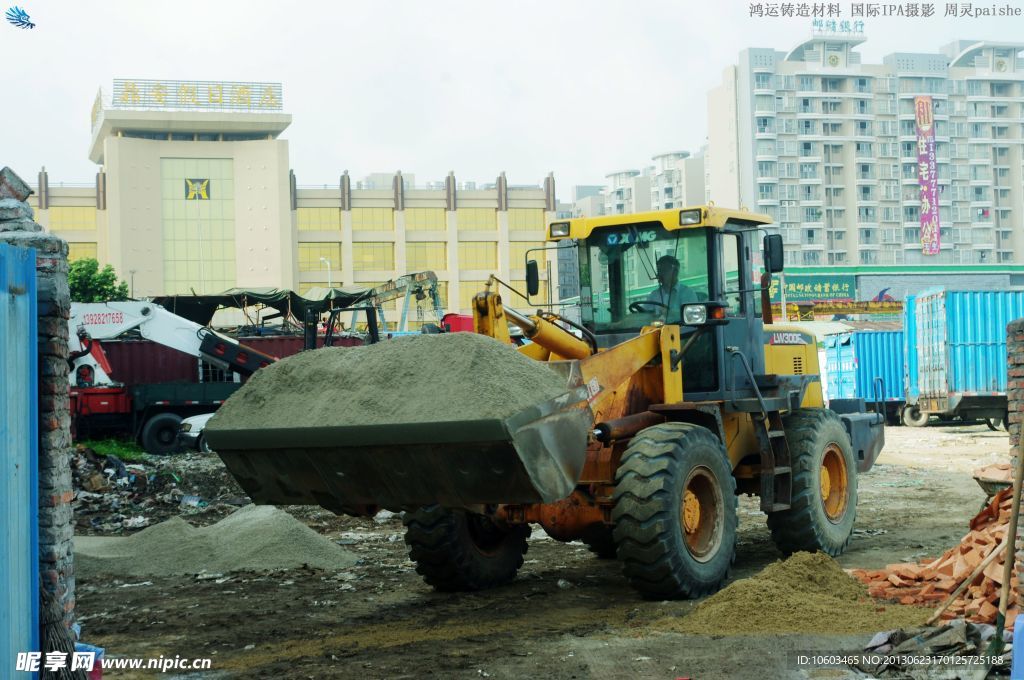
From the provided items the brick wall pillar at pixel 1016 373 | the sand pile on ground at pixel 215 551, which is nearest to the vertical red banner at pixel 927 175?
the sand pile on ground at pixel 215 551

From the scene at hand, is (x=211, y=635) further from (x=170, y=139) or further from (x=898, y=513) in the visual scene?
(x=170, y=139)

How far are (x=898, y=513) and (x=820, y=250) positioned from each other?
280ft

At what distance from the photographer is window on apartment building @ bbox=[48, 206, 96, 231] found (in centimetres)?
7612

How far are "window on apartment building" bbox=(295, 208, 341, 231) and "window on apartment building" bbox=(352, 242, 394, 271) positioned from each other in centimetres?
220

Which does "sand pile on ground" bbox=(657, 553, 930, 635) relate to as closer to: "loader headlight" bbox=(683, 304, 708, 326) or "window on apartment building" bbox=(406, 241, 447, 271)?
"loader headlight" bbox=(683, 304, 708, 326)

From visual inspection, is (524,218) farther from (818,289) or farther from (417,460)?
(417,460)

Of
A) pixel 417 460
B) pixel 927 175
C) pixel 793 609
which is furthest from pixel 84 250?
pixel 793 609

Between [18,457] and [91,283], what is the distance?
58495 millimetres

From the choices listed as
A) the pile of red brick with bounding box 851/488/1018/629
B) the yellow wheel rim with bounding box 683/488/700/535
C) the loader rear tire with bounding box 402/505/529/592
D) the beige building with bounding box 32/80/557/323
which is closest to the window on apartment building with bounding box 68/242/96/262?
the beige building with bounding box 32/80/557/323

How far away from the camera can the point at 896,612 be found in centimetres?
758

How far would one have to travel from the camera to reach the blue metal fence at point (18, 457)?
508 centimetres

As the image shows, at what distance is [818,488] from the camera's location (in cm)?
1026

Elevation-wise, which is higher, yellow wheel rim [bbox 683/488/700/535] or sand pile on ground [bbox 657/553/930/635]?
yellow wheel rim [bbox 683/488/700/535]

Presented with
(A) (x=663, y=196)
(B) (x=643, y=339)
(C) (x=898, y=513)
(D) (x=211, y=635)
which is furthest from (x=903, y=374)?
(A) (x=663, y=196)
